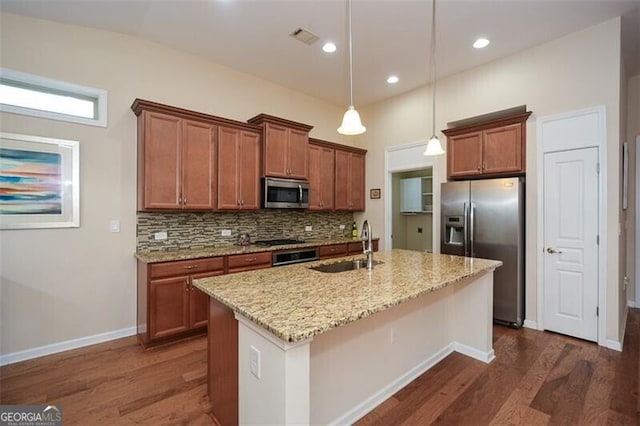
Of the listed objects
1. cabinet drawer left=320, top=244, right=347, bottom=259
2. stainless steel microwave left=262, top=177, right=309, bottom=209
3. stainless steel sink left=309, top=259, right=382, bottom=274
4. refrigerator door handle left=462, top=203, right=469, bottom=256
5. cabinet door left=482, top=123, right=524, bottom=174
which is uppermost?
cabinet door left=482, top=123, right=524, bottom=174

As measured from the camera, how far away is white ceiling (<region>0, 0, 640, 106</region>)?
272 cm

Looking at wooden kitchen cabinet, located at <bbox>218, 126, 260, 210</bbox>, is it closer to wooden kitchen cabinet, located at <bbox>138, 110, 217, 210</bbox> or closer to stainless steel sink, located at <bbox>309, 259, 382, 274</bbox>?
wooden kitchen cabinet, located at <bbox>138, 110, 217, 210</bbox>

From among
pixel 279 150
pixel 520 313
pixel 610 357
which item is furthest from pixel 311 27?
pixel 610 357

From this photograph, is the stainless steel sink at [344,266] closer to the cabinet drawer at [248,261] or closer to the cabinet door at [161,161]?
the cabinet drawer at [248,261]

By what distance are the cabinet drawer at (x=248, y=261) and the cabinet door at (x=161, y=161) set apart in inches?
32.8

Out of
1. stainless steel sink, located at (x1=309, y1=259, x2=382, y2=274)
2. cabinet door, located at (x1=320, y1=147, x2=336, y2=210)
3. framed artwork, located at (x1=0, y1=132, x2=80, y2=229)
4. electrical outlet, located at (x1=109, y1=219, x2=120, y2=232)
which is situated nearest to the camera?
stainless steel sink, located at (x1=309, y1=259, x2=382, y2=274)

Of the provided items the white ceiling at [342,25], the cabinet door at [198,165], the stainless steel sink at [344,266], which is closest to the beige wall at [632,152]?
the white ceiling at [342,25]

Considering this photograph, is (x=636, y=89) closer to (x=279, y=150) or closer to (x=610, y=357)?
(x=610, y=357)

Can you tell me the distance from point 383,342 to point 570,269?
2.52 m

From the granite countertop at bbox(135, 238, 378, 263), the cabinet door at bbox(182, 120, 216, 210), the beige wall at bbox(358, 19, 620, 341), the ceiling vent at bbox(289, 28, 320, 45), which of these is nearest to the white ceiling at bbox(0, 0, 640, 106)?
the ceiling vent at bbox(289, 28, 320, 45)

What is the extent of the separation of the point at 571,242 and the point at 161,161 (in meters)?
4.45

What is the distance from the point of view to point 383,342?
6.98 feet

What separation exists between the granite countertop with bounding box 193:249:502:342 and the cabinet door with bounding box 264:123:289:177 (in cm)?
181

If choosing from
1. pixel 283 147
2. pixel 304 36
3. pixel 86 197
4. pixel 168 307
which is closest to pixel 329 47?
pixel 304 36
